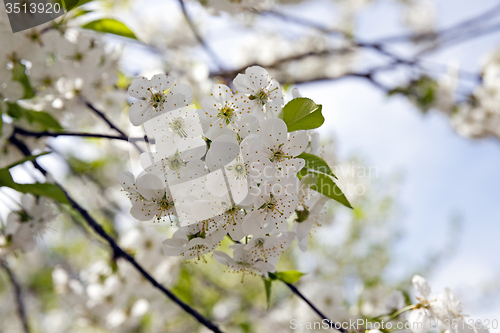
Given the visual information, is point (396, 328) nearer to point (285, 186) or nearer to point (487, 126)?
point (285, 186)

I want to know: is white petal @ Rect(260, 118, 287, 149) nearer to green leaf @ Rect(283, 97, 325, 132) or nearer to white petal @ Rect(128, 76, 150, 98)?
green leaf @ Rect(283, 97, 325, 132)

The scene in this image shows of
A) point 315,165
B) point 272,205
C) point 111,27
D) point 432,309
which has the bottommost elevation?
point 432,309

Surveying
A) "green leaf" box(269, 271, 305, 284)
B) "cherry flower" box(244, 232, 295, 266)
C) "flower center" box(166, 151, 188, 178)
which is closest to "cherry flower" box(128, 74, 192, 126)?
"flower center" box(166, 151, 188, 178)

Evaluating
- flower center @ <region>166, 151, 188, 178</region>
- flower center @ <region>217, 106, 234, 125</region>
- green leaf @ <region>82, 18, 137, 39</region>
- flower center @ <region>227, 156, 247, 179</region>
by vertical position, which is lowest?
flower center @ <region>227, 156, 247, 179</region>

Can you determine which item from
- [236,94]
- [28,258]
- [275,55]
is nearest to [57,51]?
[236,94]

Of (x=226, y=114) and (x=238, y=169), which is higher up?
(x=226, y=114)

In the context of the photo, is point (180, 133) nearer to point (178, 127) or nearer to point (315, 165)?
point (178, 127)

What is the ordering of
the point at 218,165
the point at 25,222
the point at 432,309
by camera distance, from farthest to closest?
the point at 25,222, the point at 432,309, the point at 218,165

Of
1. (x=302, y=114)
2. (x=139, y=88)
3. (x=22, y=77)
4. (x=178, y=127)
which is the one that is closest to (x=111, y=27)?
(x=22, y=77)
